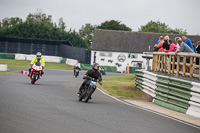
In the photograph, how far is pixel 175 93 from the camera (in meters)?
16.2

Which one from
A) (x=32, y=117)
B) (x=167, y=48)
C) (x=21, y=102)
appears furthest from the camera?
(x=167, y=48)

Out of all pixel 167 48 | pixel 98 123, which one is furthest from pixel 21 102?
pixel 167 48

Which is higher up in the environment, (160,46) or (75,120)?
(160,46)

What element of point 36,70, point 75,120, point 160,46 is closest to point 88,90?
point 75,120

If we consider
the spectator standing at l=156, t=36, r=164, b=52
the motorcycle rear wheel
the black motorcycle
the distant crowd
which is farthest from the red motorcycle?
the motorcycle rear wheel

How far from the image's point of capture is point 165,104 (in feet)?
55.6

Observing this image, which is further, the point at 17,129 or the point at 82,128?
the point at 82,128

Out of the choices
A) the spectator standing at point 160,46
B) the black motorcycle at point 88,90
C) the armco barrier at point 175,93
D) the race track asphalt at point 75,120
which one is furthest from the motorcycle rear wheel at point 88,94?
the spectator standing at point 160,46

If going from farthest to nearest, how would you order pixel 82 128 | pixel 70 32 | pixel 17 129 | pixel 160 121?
1. pixel 70 32
2. pixel 160 121
3. pixel 82 128
4. pixel 17 129

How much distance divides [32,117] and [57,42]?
2843 inches

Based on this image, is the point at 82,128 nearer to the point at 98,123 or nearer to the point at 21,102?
the point at 98,123

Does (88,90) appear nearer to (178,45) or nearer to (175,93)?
(175,93)

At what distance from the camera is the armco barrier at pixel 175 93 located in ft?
47.7

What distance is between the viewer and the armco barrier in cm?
1454
